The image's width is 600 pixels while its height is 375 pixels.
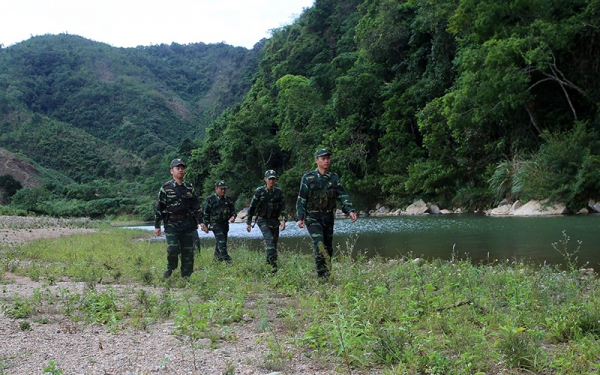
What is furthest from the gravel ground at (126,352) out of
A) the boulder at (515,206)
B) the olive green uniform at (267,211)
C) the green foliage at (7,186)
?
the green foliage at (7,186)

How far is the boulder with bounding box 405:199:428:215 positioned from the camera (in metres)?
33.9

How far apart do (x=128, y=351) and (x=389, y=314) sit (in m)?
2.38

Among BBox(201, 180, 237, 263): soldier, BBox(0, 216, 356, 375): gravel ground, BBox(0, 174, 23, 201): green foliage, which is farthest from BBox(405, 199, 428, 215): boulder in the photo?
BBox(0, 174, 23, 201): green foliage

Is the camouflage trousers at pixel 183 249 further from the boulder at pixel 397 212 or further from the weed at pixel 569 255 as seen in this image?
the boulder at pixel 397 212

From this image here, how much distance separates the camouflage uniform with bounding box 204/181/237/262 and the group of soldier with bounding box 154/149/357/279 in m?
1.78

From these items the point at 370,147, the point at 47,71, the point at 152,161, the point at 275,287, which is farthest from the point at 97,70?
the point at 275,287

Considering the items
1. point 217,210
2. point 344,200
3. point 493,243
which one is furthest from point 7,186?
point 344,200

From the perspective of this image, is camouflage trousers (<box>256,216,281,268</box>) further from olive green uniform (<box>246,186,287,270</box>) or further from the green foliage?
the green foliage

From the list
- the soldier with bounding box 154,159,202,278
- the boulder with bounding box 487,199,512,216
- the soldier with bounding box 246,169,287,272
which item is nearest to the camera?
the soldier with bounding box 154,159,202,278

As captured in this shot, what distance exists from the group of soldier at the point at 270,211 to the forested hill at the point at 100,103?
7455 centimetres

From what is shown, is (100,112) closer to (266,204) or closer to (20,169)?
(20,169)

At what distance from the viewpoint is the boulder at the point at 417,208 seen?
1334 inches

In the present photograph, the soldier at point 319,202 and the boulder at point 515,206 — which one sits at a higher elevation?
the soldier at point 319,202

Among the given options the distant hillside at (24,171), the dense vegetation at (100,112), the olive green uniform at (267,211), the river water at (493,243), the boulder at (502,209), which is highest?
the dense vegetation at (100,112)
